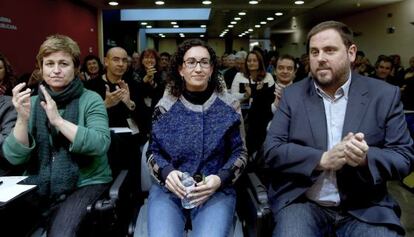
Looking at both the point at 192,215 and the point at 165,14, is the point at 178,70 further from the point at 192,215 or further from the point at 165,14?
the point at 165,14

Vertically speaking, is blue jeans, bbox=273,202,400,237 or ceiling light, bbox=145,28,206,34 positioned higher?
ceiling light, bbox=145,28,206,34

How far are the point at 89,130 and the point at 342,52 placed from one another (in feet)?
4.45

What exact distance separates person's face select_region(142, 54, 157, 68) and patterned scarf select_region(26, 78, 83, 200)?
2567 mm

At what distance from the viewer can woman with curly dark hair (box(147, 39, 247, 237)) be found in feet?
6.57

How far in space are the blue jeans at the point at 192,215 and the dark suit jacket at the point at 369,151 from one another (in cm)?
26

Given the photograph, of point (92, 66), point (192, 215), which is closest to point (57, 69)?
point (192, 215)

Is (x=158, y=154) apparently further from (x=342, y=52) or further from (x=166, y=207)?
(x=342, y=52)

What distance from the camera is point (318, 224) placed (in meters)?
1.90

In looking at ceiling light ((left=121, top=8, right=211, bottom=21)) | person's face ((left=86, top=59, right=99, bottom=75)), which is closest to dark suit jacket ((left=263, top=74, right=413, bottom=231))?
person's face ((left=86, top=59, right=99, bottom=75))

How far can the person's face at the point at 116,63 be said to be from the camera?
3525 millimetres

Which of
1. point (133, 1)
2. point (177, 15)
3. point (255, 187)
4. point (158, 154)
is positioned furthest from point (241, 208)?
point (177, 15)

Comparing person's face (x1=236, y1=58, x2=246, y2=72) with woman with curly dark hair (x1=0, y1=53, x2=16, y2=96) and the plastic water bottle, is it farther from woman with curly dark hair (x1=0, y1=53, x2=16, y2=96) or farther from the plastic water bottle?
the plastic water bottle

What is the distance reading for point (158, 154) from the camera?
2.26 meters

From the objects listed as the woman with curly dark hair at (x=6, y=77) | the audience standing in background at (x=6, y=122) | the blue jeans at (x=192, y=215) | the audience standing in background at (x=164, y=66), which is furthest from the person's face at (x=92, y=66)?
the blue jeans at (x=192, y=215)
